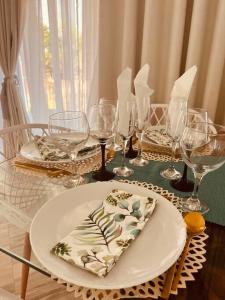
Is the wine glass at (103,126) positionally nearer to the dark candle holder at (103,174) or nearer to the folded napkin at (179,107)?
the dark candle holder at (103,174)

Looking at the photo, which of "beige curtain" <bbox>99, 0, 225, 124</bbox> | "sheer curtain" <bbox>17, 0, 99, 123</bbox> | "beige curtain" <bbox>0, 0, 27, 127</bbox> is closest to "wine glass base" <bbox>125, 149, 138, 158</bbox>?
"beige curtain" <bbox>99, 0, 225, 124</bbox>

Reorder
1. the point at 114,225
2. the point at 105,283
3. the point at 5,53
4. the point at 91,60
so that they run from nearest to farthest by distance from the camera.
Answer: the point at 105,283
the point at 114,225
the point at 5,53
the point at 91,60

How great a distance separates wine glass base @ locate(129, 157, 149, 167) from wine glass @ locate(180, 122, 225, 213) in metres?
0.23

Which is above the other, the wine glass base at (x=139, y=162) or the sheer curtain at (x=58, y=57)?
the sheer curtain at (x=58, y=57)

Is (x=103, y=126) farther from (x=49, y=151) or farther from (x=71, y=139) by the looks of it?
(x=49, y=151)

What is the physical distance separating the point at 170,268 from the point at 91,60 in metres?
1.79

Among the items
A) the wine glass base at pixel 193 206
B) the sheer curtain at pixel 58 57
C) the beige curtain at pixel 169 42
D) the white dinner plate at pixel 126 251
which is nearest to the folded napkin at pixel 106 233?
the white dinner plate at pixel 126 251

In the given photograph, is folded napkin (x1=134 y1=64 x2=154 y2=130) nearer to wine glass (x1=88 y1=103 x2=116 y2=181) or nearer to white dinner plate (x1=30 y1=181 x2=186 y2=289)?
wine glass (x1=88 y1=103 x2=116 y2=181)

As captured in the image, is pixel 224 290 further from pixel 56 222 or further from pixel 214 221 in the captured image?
pixel 56 222

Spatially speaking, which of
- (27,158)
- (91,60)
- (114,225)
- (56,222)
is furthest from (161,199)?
(91,60)

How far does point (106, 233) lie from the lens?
0.59 m

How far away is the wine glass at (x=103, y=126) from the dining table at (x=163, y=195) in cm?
4

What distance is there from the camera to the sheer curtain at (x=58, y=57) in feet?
6.35

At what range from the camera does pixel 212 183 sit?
0.87 m
